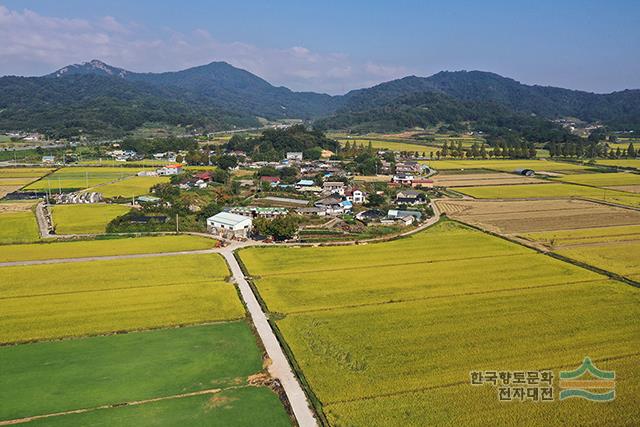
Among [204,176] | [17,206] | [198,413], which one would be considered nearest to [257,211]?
[204,176]

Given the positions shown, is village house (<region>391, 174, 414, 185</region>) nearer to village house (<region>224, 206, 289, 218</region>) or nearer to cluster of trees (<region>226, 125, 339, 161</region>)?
village house (<region>224, 206, 289, 218</region>)

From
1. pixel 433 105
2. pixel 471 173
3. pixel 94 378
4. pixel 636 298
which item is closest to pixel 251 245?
pixel 94 378

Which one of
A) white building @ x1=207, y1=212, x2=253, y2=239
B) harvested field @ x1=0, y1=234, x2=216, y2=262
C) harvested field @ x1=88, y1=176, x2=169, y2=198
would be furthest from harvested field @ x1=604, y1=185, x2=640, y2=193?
harvested field @ x1=88, y1=176, x2=169, y2=198

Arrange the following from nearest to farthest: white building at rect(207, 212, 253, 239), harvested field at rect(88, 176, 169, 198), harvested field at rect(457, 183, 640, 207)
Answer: white building at rect(207, 212, 253, 239)
harvested field at rect(457, 183, 640, 207)
harvested field at rect(88, 176, 169, 198)

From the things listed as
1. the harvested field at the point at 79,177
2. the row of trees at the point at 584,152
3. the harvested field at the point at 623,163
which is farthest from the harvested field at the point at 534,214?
the row of trees at the point at 584,152

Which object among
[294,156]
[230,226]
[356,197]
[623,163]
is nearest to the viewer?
[230,226]

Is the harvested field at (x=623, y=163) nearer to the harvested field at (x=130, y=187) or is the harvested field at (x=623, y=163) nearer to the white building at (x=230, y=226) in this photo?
the white building at (x=230, y=226)

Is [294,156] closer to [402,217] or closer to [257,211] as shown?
[257,211]
